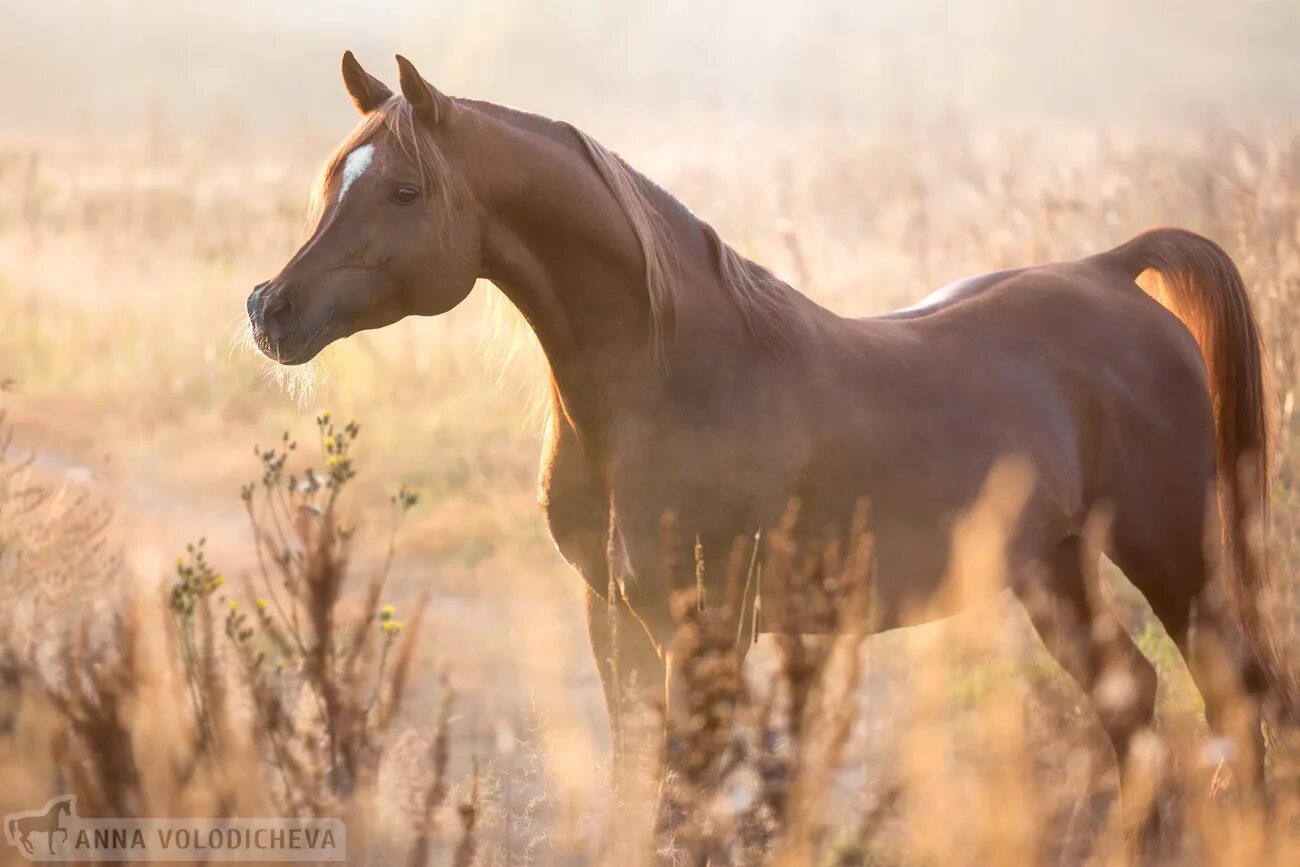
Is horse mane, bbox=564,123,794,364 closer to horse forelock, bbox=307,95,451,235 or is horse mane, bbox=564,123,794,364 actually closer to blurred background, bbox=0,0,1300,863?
horse forelock, bbox=307,95,451,235

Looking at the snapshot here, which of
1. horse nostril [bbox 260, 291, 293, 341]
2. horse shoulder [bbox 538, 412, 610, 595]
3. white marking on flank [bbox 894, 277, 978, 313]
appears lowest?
horse shoulder [bbox 538, 412, 610, 595]

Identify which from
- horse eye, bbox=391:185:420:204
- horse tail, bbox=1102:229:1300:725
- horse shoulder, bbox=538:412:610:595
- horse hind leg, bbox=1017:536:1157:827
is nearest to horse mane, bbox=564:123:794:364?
horse shoulder, bbox=538:412:610:595

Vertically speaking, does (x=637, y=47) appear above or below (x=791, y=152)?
above

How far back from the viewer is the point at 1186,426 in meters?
4.09

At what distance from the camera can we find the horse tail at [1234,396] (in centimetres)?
407

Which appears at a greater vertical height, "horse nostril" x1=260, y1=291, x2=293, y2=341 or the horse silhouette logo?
"horse nostril" x1=260, y1=291, x2=293, y2=341

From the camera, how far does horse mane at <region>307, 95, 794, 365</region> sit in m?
3.10

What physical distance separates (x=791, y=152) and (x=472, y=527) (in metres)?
7.20

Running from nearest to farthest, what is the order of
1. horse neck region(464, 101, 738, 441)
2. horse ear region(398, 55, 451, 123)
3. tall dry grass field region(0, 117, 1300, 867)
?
tall dry grass field region(0, 117, 1300, 867) → horse ear region(398, 55, 451, 123) → horse neck region(464, 101, 738, 441)

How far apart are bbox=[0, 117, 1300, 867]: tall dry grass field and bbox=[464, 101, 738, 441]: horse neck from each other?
11.3 inches

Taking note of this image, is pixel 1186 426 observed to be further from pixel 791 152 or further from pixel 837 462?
pixel 791 152

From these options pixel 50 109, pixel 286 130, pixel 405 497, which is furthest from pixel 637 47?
pixel 405 497

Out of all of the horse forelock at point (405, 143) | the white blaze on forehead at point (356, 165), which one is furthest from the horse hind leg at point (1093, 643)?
the white blaze on forehead at point (356, 165)

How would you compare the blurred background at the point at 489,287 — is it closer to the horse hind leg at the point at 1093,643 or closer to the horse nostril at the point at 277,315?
the horse hind leg at the point at 1093,643
